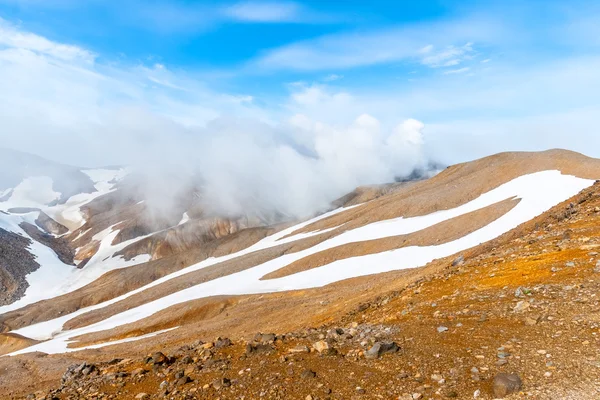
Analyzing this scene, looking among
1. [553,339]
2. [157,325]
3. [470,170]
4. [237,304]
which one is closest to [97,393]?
[553,339]

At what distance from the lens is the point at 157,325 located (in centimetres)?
5969

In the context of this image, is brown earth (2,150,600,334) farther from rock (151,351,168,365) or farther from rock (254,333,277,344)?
rock (151,351,168,365)

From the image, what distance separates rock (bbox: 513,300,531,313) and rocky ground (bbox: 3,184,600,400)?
3 centimetres

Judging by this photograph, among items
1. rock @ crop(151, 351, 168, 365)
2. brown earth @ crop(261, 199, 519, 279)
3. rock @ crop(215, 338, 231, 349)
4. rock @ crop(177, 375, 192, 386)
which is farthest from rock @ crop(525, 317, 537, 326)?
brown earth @ crop(261, 199, 519, 279)

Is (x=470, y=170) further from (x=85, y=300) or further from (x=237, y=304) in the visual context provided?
(x=85, y=300)

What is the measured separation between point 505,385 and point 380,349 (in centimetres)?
345

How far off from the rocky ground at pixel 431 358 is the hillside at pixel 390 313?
55 millimetres

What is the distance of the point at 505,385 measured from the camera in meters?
8.97

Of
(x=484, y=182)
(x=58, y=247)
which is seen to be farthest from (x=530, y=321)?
(x=58, y=247)

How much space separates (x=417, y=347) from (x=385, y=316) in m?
5.71

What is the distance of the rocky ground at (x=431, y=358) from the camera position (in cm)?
954

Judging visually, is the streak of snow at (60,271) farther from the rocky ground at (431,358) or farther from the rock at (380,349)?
the rock at (380,349)

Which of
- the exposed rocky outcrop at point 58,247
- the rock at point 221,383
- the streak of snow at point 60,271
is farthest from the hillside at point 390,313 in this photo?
the exposed rocky outcrop at point 58,247

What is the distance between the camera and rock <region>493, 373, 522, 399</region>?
889 centimetres
